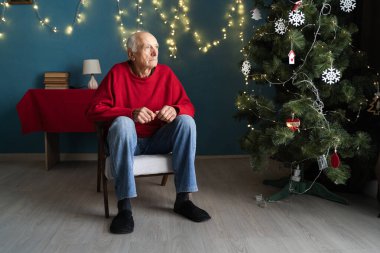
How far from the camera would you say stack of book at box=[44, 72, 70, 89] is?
3.17 metres

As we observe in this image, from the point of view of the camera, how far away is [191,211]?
2.02 m

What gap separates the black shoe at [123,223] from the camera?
184cm

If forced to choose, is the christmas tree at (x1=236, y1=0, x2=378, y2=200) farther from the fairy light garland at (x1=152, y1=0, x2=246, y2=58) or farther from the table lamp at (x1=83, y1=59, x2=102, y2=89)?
the table lamp at (x1=83, y1=59, x2=102, y2=89)

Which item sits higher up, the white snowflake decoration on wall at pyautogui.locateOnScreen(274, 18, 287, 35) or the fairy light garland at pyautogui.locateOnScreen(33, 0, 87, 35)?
the fairy light garland at pyautogui.locateOnScreen(33, 0, 87, 35)

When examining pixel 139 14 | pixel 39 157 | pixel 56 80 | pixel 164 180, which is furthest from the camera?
pixel 39 157

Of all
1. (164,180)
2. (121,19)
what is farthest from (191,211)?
(121,19)

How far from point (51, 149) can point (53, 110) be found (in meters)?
0.38

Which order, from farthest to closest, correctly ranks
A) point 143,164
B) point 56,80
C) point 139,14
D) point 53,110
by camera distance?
point 139,14
point 56,80
point 53,110
point 143,164

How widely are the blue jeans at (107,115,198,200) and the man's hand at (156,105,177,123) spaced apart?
3 centimetres

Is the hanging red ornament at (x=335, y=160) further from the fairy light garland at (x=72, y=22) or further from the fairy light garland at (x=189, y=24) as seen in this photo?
the fairy light garland at (x=72, y=22)

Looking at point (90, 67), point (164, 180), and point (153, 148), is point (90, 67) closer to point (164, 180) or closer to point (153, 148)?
point (164, 180)

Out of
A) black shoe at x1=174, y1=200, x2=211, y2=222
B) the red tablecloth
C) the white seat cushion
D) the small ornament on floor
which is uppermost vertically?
the red tablecloth

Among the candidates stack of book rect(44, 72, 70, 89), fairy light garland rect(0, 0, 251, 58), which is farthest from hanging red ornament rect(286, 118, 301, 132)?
stack of book rect(44, 72, 70, 89)

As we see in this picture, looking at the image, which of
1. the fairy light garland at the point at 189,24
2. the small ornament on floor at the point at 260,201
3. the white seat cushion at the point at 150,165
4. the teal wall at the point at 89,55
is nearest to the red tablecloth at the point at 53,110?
the teal wall at the point at 89,55
